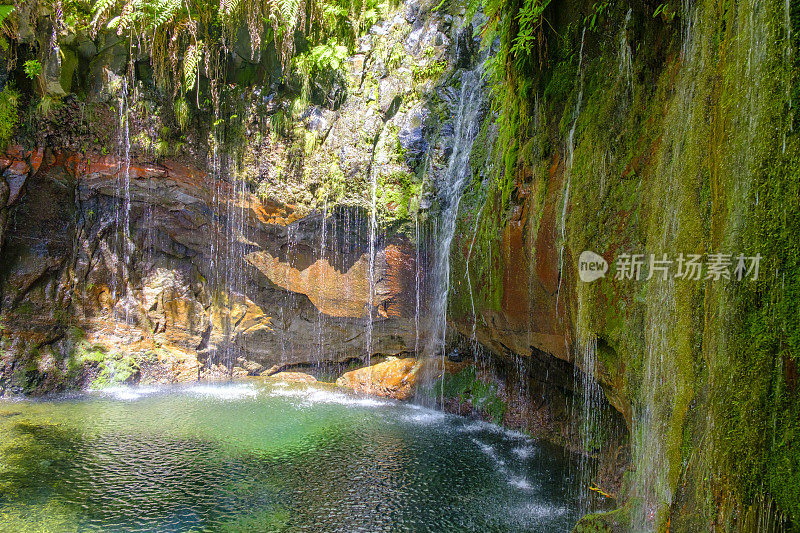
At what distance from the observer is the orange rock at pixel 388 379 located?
9.41 metres

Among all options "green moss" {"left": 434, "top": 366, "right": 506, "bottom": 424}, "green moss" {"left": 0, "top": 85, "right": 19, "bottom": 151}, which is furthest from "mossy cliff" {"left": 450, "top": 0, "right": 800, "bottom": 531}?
"green moss" {"left": 0, "top": 85, "right": 19, "bottom": 151}

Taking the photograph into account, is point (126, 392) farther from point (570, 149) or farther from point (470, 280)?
point (570, 149)

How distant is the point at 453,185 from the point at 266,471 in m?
5.60

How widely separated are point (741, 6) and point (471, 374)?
7135 millimetres

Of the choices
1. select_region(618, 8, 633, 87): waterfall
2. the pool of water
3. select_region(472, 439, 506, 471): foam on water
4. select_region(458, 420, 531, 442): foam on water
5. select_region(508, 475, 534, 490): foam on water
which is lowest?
select_region(458, 420, 531, 442): foam on water

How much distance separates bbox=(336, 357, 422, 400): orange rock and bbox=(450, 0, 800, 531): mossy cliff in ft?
12.8

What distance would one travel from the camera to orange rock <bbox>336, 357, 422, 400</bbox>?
30.9 ft

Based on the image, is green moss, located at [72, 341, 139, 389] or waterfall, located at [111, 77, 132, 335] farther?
waterfall, located at [111, 77, 132, 335]

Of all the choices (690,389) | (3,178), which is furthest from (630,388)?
(3,178)

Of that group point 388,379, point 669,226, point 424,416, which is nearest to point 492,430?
point 424,416

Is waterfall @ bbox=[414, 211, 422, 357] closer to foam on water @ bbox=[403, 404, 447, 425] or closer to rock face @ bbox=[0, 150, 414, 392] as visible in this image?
rock face @ bbox=[0, 150, 414, 392]

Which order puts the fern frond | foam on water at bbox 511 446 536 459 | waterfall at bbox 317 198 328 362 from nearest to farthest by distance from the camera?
foam on water at bbox 511 446 536 459, the fern frond, waterfall at bbox 317 198 328 362

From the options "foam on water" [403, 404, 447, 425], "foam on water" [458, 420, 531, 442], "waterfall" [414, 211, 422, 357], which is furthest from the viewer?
"waterfall" [414, 211, 422, 357]

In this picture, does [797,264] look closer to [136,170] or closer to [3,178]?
[136,170]
